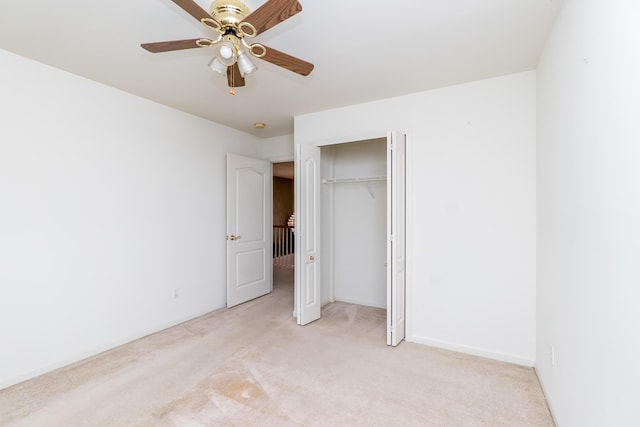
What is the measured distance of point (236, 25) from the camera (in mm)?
1581

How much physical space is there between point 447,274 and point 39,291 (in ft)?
11.7

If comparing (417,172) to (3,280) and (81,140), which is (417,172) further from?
(3,280)

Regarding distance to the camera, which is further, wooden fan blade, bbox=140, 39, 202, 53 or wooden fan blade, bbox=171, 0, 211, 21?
wooden fan blade, bbox=140, 39, 202, 53

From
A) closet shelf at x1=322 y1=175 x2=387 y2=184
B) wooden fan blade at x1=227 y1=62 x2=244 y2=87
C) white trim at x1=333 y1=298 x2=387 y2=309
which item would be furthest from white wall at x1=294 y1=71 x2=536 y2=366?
wooden fan blade at x1=227 y1=62 x2=244 y2=87

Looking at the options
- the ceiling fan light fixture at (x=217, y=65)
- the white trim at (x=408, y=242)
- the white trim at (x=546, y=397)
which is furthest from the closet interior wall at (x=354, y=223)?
the ceiling fan light fixture at (x=217, y=65)

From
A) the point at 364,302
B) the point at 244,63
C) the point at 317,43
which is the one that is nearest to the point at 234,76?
the point at 244,63

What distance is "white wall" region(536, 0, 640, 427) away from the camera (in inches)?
41.4

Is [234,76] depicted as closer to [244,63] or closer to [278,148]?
[244,63]

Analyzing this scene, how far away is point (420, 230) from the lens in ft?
10.2

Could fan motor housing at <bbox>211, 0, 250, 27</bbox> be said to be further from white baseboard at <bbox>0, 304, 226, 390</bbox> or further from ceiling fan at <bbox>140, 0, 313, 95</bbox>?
white baseboard at <bbox>0, 304, 226, 390</bbox>

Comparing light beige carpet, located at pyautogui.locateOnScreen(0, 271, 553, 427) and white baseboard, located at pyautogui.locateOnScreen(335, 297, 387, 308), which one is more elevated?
white baseboard, located at pyautogui.locateOnScreen(335, 297, 387, 308)

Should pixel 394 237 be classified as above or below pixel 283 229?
above

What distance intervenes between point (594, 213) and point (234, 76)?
215cm

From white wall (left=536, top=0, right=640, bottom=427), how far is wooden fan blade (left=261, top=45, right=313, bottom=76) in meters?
1.38
